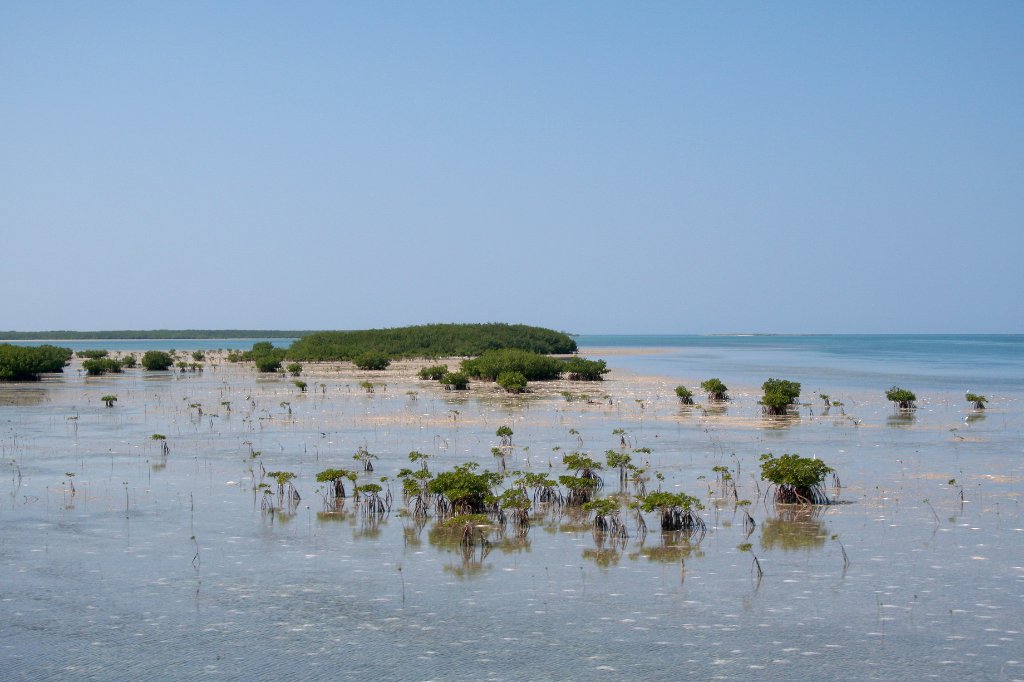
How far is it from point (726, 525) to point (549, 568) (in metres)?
3.78

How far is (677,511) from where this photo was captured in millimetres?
14383

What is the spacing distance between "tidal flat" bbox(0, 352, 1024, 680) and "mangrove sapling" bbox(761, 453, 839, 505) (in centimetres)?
39

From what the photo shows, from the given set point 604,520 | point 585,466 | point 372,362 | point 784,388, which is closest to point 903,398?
Result: point 784,388

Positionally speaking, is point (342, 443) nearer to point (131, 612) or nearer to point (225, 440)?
point (225, 440)

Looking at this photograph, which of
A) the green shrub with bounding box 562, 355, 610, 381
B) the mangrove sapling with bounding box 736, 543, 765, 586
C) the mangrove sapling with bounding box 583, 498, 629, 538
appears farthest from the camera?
the green shrub with bounding box 562, 355, 610, 381

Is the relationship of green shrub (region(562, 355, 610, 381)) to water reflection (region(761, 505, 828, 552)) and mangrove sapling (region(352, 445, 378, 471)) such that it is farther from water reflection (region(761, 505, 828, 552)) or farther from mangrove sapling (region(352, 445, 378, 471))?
water reflection (region(761, 505, 828, 552))

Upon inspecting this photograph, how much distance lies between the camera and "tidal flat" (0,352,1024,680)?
9.20 m

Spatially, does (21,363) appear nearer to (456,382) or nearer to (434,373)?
(434,373)

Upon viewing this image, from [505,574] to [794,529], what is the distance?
5066 millimetres

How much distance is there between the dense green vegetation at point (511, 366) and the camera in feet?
159

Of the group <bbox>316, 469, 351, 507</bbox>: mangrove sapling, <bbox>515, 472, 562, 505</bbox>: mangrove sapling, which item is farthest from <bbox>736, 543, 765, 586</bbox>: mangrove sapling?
<bbox>316, 469, 351, 507</bbox>: mangrove sapling

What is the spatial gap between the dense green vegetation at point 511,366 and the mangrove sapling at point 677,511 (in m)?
32.9

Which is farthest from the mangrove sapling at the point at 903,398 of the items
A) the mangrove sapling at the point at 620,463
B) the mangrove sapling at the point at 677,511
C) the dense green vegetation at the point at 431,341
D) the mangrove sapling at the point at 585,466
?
the dense green vegetation at the point at 431,341

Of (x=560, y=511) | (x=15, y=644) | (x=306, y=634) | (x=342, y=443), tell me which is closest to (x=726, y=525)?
(x=560, y=511)
